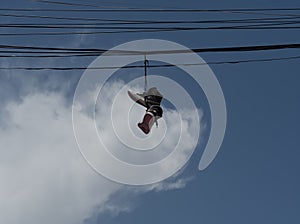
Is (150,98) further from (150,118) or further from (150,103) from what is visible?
(150,118)

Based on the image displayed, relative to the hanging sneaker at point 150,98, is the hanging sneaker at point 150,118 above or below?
below

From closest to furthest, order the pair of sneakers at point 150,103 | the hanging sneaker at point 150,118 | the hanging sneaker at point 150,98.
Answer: the hanging sneaker at point 150,118
the pair of sneakers at point 150,103
the hanging sneaker at point 150,98

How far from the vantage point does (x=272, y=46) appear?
26.7 ft

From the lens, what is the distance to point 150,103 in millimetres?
9461

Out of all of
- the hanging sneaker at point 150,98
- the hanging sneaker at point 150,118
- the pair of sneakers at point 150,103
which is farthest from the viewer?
the hanging sneaker at point 150,98

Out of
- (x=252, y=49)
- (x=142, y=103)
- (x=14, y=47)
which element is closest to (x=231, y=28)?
(x=252, y=49)

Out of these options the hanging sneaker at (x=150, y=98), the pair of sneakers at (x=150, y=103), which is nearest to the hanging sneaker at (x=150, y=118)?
the pair of sneakers at (x=150, y=103)

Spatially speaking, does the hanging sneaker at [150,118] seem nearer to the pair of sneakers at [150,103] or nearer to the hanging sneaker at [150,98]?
the pair of sneakers at [150,103]

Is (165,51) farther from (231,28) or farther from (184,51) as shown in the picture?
(231,28)

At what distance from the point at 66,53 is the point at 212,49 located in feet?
8.40

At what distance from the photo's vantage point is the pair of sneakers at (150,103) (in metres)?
8.95

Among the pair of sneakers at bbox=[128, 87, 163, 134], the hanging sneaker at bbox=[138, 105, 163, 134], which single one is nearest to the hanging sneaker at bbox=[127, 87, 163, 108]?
the pair of sneakers at bbox=[128, 87, 163, 134]

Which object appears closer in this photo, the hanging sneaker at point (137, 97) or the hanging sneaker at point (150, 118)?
the hanging sneaker at point (150, 118)

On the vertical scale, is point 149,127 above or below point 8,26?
below
